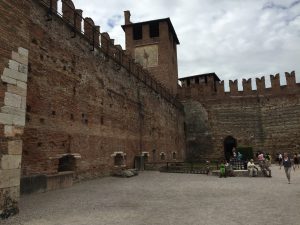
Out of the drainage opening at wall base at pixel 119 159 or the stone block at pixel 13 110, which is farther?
the drainage opening at wall base at pixel 119 159

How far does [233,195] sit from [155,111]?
13.0m

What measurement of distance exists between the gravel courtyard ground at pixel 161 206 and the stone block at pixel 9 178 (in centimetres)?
60

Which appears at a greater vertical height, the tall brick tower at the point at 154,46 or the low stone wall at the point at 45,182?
the tall brick tower at the point at 154,46

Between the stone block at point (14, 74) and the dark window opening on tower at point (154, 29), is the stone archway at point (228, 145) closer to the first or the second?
the dark window opening on tower at point (154, 29)

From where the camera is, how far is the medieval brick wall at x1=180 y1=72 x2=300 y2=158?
26.0 meters

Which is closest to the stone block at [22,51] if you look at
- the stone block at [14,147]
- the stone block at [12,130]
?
the stone block at [12,130]

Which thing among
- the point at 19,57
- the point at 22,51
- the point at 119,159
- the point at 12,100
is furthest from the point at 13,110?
the point at 119,159

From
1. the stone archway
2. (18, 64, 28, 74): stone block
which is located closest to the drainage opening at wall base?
(18, 64, 28, 74): stone block

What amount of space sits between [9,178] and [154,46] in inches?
897

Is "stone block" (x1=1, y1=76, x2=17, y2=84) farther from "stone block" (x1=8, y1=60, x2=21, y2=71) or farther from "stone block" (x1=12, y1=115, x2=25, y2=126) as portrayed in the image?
"stone block" (x1=12, y1=115, x2=25, y2=126)

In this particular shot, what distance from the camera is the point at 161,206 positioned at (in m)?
6.56

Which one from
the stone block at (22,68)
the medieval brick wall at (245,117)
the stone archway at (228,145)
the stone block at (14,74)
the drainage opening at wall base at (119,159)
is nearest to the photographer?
the stone block at (14,74)

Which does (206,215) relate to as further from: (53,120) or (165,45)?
(165,45)

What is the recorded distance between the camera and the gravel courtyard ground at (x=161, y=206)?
5297 mm
